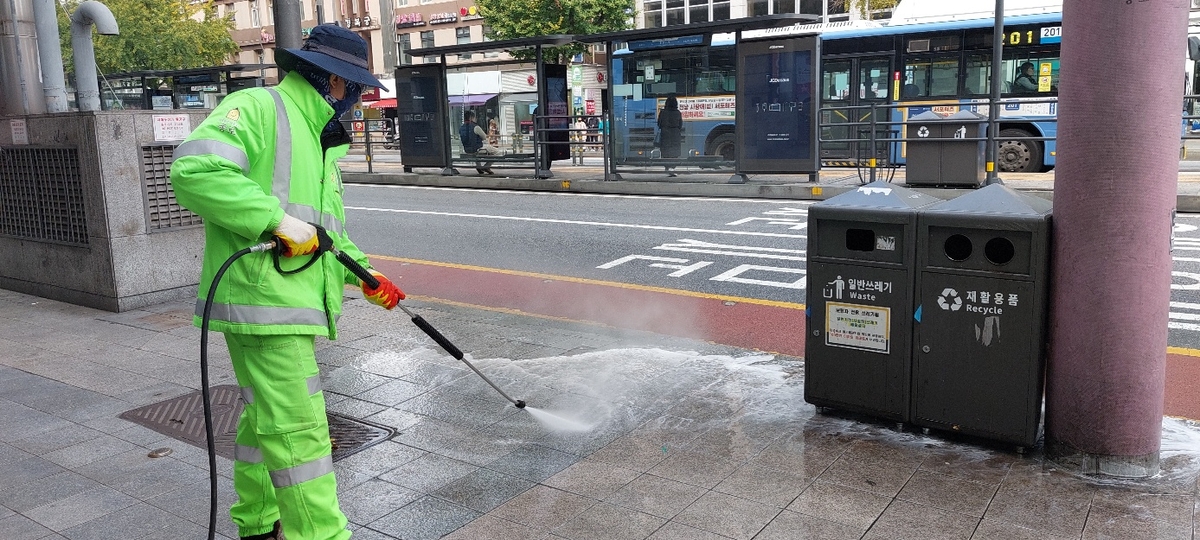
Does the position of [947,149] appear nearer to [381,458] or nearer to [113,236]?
[113,236]

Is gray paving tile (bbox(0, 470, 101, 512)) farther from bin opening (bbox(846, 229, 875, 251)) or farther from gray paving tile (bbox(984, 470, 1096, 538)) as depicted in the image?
gray paving tile (bbox(984, 470, 1096, 538))

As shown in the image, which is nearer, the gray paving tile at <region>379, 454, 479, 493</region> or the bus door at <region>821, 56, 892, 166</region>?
the gray paving tile at <region>379, 454, 479, 493</region>

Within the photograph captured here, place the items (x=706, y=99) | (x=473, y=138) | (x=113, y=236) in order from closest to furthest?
(x=113, y=236) < (x=706, y=99) < (x=473, y=138)

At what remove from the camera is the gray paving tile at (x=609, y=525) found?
349 cm

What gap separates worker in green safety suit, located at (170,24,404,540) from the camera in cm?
290

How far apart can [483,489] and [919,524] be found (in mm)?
1710

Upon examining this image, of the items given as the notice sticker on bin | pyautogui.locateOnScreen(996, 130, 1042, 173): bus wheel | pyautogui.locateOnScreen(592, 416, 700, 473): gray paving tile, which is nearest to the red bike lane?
the notice sticker on bin

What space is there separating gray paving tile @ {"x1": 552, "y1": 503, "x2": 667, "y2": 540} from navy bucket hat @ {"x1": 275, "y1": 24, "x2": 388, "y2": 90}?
176 cm

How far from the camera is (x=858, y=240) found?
4.48 metres

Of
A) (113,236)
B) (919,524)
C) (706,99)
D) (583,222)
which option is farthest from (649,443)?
(706,99)

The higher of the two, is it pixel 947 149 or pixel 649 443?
pixel 947 149

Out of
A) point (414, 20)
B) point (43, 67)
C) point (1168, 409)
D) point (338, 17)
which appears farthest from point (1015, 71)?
point (338, 17)

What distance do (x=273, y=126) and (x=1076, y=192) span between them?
3.05m

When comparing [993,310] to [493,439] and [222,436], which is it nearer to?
[493,439]
